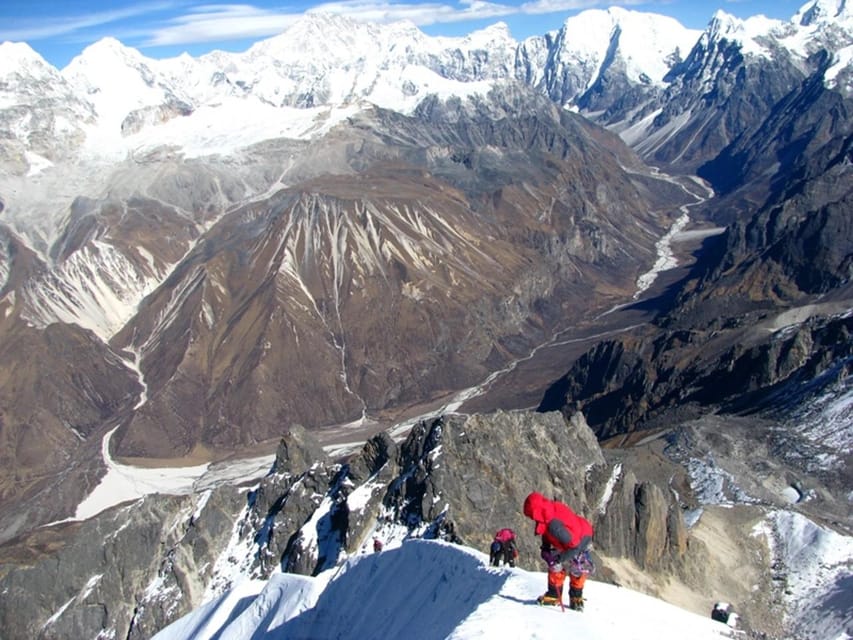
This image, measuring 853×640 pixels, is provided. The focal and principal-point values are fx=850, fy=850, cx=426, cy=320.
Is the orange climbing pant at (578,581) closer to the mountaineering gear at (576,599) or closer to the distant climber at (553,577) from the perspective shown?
the mountaineering gear at (576,599)

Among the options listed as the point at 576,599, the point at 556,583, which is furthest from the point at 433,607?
the point at 576,599

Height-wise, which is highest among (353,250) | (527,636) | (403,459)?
(527,636)

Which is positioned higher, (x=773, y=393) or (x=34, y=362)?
(x=773, y=393)

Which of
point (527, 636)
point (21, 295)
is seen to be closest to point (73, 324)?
point (21, 295)

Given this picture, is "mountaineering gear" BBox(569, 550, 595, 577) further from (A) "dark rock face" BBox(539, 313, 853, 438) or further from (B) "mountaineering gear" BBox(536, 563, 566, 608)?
(A) "dark rock face" BBox(539, 313, 853, 438)

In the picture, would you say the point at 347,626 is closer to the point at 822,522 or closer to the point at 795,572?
the point at 795,572

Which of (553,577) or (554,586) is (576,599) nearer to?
(554,586)

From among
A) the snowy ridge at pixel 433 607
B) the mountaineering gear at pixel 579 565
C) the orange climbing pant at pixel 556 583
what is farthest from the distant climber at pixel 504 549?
the mountaineering gear at pixel 579 565
